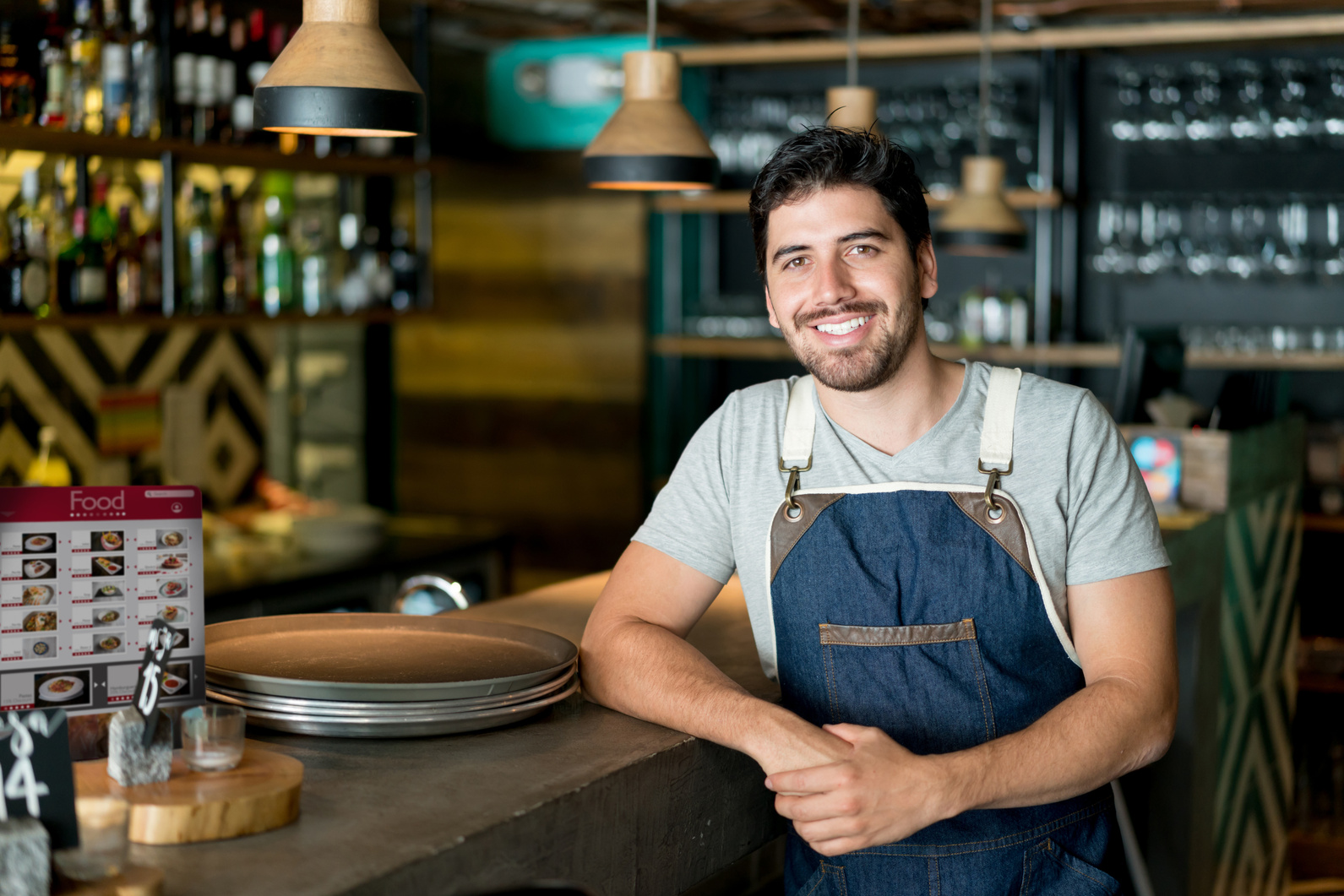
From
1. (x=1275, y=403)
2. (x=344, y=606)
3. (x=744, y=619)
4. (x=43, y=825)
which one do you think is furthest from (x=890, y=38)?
(x=43, y=825)

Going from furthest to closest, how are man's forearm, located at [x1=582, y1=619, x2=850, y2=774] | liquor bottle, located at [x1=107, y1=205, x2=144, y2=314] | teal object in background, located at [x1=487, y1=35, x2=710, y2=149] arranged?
teal object in background, located at [x1=487, y1=35, x2=710, y2=149], liquor bottle, located at [x1=107, y1=205, x2=144, y2=314], man's forearm, located at [x1=582, y1=619, x2=850, y2=774]

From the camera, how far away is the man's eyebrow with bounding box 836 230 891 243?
1.83 meters

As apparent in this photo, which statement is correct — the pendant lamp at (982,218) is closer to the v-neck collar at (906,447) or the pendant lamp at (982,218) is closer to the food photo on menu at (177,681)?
the v-neck collar at (906,447)

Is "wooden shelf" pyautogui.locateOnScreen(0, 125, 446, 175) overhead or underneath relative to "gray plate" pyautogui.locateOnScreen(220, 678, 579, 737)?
overhead

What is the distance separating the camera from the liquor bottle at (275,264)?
14.7 feet

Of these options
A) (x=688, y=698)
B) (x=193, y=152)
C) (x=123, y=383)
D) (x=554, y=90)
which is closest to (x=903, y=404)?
(x=688, y=698)

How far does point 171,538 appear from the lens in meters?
1.46

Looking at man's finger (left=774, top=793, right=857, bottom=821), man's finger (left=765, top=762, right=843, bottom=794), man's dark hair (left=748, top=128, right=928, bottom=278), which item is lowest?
man's finger (left=774, top=793, right=857, bottom=821)

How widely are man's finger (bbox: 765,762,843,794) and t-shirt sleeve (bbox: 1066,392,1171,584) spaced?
1.43 ft

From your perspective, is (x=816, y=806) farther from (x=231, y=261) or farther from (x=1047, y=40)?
(x=1047, y=40)

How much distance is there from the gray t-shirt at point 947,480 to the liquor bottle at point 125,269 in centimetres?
255

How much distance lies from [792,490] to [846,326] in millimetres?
223

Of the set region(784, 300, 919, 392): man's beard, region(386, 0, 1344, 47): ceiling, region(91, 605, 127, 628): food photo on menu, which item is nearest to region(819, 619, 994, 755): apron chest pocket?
region(784, 300, 919, 392): man's beard

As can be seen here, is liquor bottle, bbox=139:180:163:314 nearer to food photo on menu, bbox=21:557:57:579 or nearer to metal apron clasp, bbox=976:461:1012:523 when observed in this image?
food photo on menu, bbox=21:557:57:579
